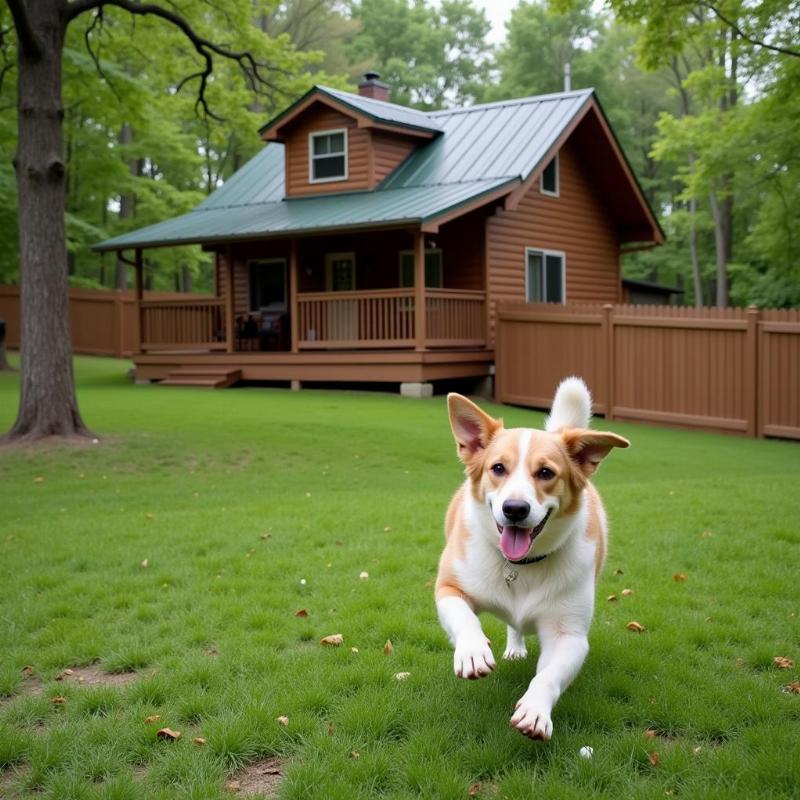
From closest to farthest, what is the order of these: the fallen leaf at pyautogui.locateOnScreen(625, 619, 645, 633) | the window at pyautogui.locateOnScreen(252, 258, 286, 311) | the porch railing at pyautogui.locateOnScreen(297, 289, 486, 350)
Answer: the fallen leaf at pyautogui.locateOnScreen(625, 619, 645, 633) < the porch railing at pyautogui.locateOnScreen(297, 289, 486, 350) < the window at pyautogui.locateOnScreen(252, 258, 286, 311)

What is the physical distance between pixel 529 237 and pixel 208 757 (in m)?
20.5

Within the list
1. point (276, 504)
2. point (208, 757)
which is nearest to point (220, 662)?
point (208, 757)

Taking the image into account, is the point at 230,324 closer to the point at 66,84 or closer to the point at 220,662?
the point at 66,84

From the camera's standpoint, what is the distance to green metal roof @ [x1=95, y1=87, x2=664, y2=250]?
19844 millimetres

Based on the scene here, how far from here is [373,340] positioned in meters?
20.1

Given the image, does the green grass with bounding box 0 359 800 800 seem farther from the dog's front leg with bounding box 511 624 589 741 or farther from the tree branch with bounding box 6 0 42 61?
the tree branch with bounding box 6 0 42 61

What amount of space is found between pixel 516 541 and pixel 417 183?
19.2 m

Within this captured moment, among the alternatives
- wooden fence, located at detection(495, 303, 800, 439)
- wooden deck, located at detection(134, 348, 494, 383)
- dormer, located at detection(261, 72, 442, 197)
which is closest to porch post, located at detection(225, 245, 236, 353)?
wooden deck, located at detection(134, 348, 494, 383)

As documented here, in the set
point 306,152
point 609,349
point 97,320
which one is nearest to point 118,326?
point 97,320

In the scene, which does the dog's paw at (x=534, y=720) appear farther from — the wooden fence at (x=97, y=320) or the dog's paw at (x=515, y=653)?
the wooden fence at (x=97, y=320)

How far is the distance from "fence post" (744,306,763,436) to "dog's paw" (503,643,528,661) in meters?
12.1

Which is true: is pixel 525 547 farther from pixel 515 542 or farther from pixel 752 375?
pixel 752 375

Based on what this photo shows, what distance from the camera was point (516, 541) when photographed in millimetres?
3557

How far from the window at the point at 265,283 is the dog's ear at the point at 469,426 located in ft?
68.8
